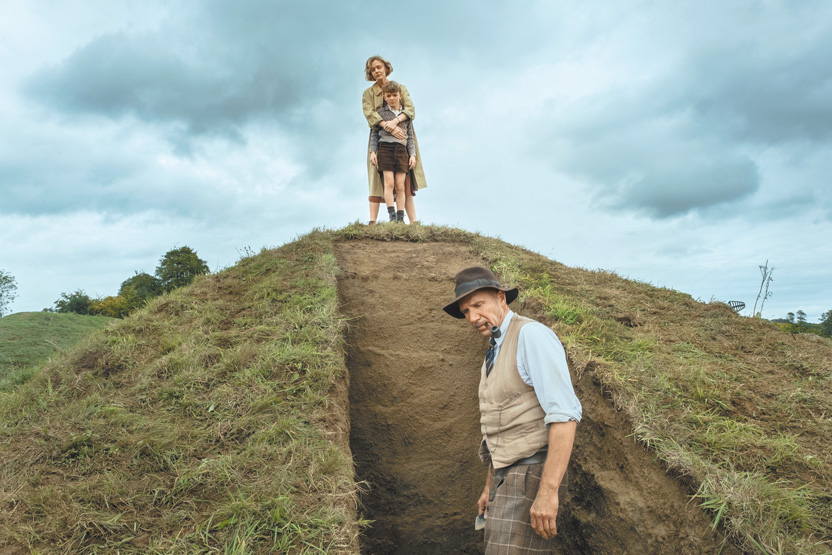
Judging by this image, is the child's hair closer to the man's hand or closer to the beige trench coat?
the beige trench coat

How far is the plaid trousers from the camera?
2.64 metres

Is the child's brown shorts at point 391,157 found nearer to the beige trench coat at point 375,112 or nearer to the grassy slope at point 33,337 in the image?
the beige trench coat at point 375,112

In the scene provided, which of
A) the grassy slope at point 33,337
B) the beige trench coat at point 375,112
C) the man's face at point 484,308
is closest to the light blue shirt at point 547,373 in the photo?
the man's face at point 484,308

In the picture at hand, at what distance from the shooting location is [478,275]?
294 cm

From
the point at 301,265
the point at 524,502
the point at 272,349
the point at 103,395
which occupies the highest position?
the point at 301,265

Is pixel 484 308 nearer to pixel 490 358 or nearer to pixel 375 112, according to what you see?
pixel 490 358

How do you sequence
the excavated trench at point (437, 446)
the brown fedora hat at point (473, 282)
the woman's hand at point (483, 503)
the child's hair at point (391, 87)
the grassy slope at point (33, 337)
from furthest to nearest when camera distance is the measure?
the child's hair at point (391, 87)
the grassy slope at point (33, 337)
the excavated trench at point (437, 446)
the woman's hand at point (483, 503)
the brown fedora hat at point (473, 282)

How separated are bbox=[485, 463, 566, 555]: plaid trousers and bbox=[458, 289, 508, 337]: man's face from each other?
2.60ft

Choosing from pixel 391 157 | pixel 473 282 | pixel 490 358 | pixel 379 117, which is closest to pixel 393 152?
pixel 391 157

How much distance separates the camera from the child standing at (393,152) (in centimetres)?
785

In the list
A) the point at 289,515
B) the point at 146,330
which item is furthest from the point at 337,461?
the point at 146,330

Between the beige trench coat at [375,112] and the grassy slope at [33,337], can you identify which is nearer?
the grassy slope at [33,337]

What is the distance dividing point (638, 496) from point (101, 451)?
378 cm

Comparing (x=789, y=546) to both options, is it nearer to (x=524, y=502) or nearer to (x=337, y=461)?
(x=524, y=502)
